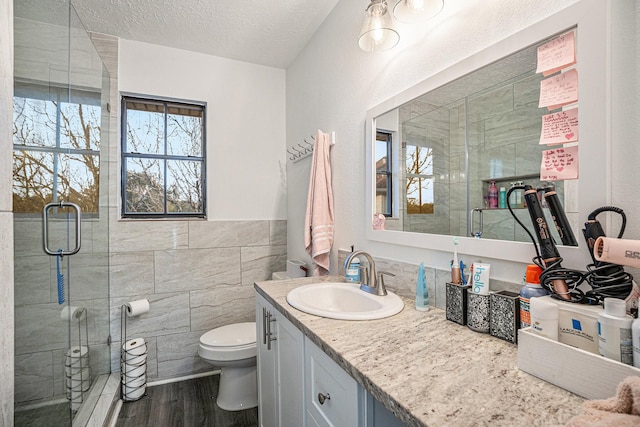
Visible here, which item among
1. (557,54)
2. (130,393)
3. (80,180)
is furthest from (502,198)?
(130,393)

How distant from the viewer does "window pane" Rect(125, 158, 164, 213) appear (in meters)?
2.38

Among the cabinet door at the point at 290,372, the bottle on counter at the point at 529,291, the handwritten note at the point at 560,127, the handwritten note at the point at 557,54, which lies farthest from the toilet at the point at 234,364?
the handwritten note at the point at 557,54

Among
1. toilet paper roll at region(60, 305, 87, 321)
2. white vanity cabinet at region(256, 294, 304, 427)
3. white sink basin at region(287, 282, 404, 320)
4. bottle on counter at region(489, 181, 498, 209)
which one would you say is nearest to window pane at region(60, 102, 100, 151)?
toilet paper roll at region(60, 305, 87, 321)

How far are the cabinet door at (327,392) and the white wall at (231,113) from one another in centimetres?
176

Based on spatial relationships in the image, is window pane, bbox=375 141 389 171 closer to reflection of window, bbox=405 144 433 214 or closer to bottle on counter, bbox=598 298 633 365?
reflection of window, bbox=405 144 433 214

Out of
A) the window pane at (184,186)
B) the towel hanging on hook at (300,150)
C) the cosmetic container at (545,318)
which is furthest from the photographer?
the window pane at (184,186)

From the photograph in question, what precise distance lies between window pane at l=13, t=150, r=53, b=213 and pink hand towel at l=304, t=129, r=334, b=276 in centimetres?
127

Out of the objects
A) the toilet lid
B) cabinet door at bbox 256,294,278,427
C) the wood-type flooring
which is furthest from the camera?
the toilet lid

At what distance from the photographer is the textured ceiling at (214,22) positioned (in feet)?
6.26

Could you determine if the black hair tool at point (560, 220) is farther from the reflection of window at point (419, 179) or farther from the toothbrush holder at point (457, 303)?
the reflection of window at point (419, 179)

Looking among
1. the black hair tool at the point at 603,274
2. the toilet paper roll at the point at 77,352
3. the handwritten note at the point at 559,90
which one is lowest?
the toilet paper roll at the point at 77,352

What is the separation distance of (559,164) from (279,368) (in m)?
1.24

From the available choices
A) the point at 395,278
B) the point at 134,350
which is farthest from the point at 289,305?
the point at 134,350

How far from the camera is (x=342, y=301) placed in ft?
4.84
